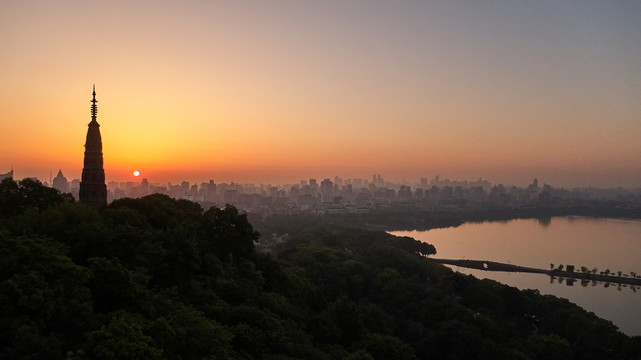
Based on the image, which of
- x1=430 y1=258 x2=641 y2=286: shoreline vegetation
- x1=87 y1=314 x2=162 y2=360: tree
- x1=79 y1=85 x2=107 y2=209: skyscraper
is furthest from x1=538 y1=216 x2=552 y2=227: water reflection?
x1=87 y1=314 x2=162 y2=360: tree

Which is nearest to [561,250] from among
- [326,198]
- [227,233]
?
[227,233]

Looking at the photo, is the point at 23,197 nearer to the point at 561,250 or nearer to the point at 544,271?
the point at 544,271

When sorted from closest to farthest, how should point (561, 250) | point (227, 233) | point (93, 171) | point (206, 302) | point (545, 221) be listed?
point (206, 302)
point (227, 233)
point (93, 171)
point (561, 250)
point (545, 221)

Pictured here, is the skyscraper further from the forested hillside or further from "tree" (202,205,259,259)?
"tree" (202,205,259,259)

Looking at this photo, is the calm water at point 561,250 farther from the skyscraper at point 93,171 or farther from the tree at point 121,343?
the skyscraper at point 93,171

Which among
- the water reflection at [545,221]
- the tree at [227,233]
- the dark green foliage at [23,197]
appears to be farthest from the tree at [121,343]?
the water reflection at [545,221]

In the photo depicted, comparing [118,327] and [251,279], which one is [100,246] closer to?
[118,327]
